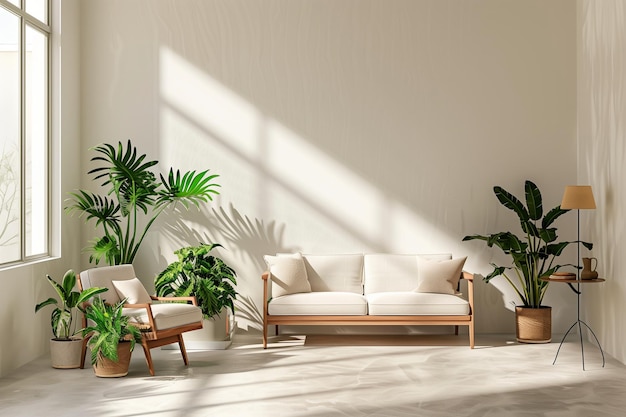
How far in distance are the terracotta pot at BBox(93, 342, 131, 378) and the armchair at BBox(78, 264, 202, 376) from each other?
5.9 inches

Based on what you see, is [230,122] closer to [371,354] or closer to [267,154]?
[267,154]

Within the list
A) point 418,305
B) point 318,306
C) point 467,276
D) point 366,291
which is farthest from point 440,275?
point 318,306

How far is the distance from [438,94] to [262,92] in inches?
75.5

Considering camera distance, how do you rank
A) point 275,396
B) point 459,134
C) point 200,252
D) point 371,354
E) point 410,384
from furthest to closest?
point 459,134 → point 200,252 → point 371,354 → point 410,384 → point 275,396

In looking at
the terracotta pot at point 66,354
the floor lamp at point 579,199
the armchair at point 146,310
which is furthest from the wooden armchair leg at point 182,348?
the floor lamp at point 579,199

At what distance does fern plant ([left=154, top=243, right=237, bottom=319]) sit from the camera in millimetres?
7172

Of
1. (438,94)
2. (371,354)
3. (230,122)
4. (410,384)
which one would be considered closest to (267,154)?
(230,122)

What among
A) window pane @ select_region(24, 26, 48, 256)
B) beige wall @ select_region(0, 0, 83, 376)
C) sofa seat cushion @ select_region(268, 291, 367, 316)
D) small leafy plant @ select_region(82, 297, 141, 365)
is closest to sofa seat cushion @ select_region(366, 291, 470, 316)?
sofa seat cushion @ select_region(268, 291, 367, 316)

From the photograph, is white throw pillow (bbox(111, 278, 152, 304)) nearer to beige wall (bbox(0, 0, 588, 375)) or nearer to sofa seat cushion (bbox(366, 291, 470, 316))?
beige wall (bbox(0, 0, 588, 375))

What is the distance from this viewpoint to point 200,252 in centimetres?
745

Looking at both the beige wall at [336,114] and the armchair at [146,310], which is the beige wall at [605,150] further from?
the armchair at [146,310]

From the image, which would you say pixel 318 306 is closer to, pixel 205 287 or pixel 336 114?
pixel 205 287

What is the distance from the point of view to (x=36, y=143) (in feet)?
23.6

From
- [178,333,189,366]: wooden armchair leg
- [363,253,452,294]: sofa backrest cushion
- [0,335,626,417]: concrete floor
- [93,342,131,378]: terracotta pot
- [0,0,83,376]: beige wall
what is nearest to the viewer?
[0,335,626,417]: concrete floor
